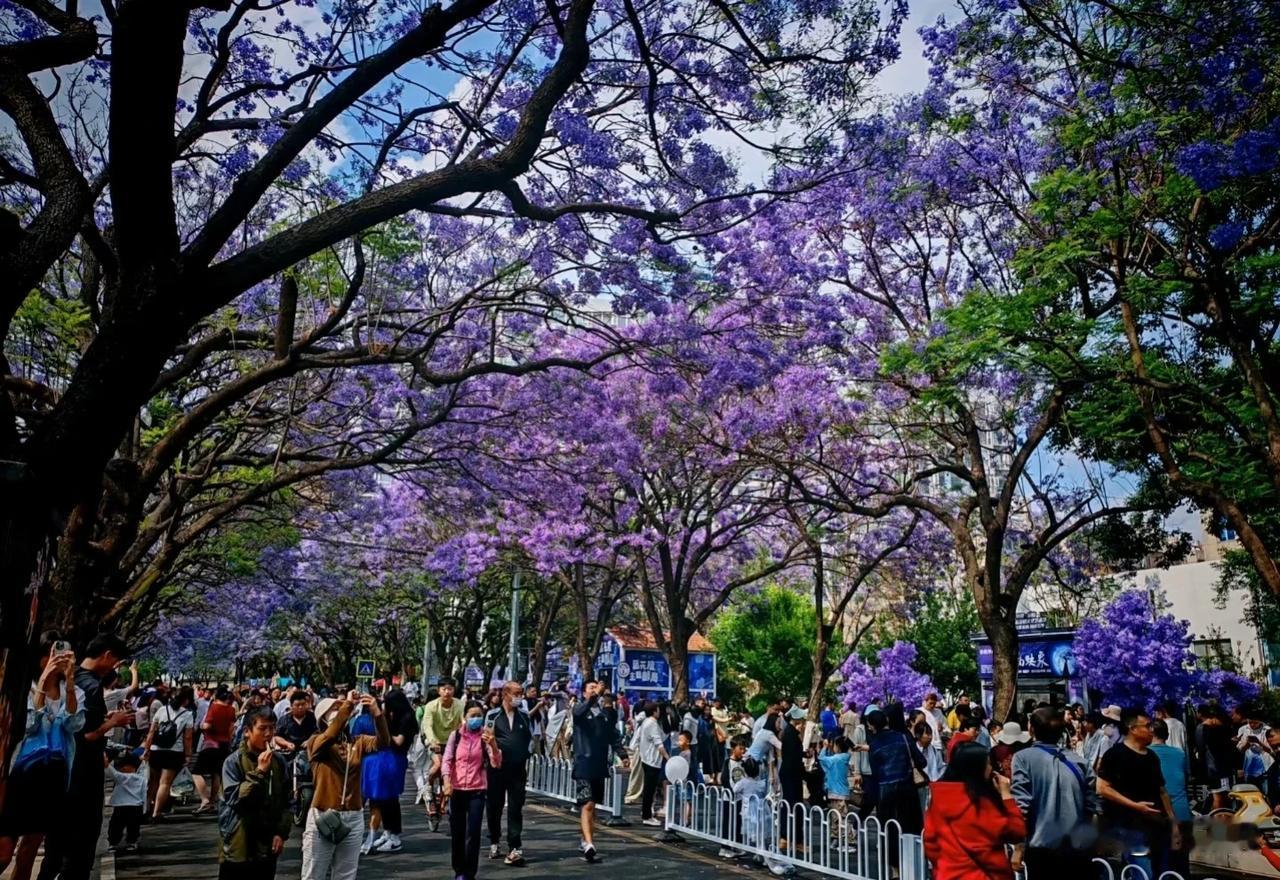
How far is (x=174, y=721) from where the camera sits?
13953 mm

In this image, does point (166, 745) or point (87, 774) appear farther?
point (166, 745)

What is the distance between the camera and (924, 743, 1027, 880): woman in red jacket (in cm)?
566

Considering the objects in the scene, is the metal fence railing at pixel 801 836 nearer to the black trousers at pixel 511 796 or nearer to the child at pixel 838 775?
the child at pixel 838 775

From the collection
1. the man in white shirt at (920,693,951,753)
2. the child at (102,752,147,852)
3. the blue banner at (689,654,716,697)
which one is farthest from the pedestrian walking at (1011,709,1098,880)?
the blue banner at (689,654,716,697)

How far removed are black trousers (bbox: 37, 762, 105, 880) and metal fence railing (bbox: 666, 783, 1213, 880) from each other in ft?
19.9

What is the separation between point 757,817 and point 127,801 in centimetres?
660

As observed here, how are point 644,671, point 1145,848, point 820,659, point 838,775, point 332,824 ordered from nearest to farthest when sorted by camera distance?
point 1145,848
point 332,824
point 838,775
point 820,659
point 644,671

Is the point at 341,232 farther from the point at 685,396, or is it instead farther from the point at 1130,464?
the point at 1130,464

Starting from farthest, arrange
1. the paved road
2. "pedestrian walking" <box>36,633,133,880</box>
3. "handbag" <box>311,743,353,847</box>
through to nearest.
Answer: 1. the paved road
2. "pedestrian walking" <box>36,633,133,880</box>
3. "handbag" <box>311,743,353,847</box>

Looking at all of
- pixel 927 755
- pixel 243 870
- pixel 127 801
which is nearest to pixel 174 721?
pixel 127 801

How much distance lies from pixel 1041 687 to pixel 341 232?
2492 centimetres

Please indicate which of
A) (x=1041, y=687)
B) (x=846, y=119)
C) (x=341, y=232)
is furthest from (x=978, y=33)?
(x=1041, y=687)

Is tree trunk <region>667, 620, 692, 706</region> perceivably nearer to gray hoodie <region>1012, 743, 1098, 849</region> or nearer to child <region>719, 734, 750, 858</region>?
child <region>719, 734, 750, 858</region>

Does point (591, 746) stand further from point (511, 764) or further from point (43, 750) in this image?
point (43, 750)
